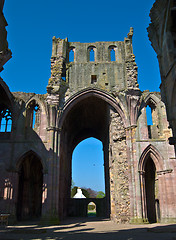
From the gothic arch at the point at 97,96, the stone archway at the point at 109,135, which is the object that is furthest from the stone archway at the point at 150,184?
the gothic arch at the point at 97,96

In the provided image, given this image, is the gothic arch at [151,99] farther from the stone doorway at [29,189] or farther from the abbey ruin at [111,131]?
the stone doorway at [29,189]

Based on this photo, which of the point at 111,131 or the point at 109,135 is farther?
the point at 109,135

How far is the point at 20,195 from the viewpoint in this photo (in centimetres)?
1900

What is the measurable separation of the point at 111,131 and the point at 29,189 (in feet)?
26.9

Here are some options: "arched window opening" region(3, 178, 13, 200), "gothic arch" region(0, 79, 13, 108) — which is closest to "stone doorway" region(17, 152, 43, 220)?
"arched window opening" region(3, 178, 13, 200)

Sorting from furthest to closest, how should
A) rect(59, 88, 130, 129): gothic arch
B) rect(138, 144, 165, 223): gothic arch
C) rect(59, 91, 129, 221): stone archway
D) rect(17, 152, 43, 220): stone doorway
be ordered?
rect(17, 152, 43, 220): stone doorway → rect(59, 88, 130, 129): gothic arch → rect(59, 91, 129, 221): stone archway → rect(138, 144, 165, 223): gothic arch

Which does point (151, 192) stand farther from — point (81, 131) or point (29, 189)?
point (81, 131)

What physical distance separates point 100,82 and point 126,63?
7.71 ft

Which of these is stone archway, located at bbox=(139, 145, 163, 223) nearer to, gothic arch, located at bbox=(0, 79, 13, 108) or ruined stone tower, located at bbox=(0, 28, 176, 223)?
ruined stone tower, located at bbox=(0, 28, 176, 223)

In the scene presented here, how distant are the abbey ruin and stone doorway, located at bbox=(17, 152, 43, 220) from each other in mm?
80

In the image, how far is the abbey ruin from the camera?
→ 49.7 ft

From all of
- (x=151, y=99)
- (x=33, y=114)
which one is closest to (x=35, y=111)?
(x=33, y=114)

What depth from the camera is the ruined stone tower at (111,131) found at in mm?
15156

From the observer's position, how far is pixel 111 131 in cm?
1761
